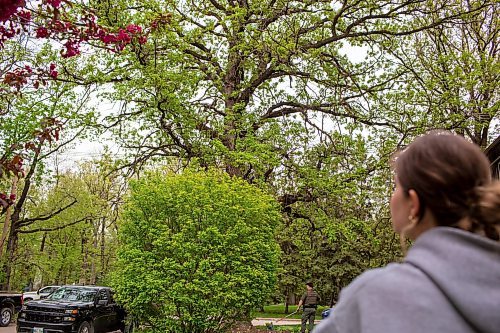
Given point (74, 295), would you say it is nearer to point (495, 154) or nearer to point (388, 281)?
point (495, 154)

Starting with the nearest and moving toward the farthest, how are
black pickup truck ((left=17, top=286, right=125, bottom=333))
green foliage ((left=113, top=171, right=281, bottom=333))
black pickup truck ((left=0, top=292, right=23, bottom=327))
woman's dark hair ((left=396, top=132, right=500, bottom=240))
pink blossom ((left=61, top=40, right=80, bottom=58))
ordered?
woman's dark hair ((left=396, top=132, right=500, bottom=240)), pink blossom ((left=61, top=40, right=80, bottom=58)), green foliage ((left=113, top=171, right=281, bottom=333)), black pickup truck ((left=17, top=286, right=125, bottom=333)), black pickup truck ((left=0, top=292, right=23, bottom=327))

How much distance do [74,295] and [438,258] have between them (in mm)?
15188

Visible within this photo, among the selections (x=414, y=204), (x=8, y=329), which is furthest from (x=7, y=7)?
(x=8, y=329)

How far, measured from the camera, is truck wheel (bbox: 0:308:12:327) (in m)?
18.8

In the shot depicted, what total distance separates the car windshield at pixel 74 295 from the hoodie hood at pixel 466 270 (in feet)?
48.8

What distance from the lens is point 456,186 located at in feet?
4.29

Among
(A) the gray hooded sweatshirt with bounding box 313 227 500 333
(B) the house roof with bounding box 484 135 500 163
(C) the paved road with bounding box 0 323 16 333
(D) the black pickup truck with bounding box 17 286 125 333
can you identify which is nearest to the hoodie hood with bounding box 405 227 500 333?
(A) the gray hooded sweatshirt with bounding box 313 227 500 333

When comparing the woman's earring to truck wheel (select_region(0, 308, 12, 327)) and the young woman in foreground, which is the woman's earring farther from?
truck wheel (select_region(0, 308, 12, 327))

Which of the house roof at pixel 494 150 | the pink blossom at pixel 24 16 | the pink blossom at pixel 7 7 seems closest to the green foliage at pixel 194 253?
the house roof at pixel 494 150

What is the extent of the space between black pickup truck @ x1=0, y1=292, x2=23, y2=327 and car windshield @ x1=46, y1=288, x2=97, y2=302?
5184 millimetres

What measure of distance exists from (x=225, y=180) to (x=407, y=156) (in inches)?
411

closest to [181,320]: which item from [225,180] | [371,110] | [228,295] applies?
[228,295]

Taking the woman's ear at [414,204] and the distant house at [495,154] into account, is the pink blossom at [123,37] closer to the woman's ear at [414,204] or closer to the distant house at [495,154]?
the woman's ear at [414,204]

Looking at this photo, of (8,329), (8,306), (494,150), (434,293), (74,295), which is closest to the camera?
(434,293)
